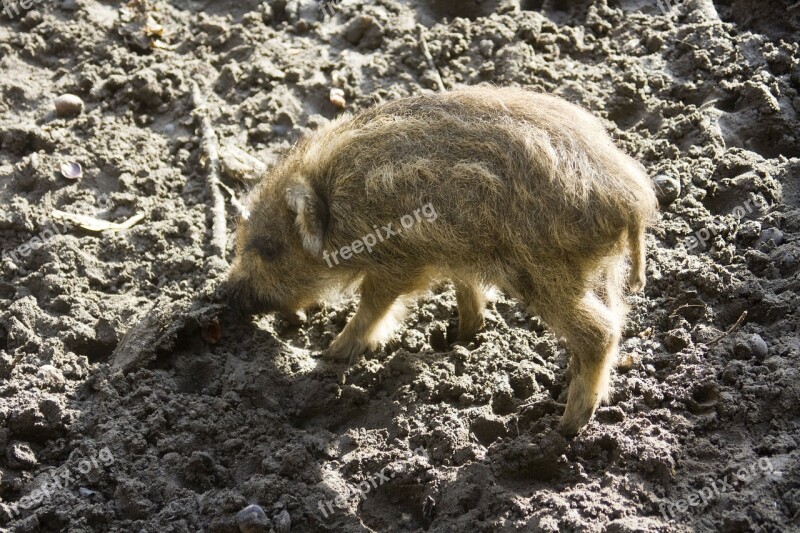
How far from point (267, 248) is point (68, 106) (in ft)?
6.95

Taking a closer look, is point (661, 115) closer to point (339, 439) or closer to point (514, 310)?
point (514, 310)

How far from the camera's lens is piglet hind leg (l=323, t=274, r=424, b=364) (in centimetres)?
445

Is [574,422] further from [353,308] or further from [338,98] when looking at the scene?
[338,98]

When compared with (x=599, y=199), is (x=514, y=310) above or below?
below

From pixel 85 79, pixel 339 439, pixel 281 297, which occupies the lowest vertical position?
pixel 339 439

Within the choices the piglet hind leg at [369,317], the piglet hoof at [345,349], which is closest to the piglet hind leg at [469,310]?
the piglet hind leg at [369,317]

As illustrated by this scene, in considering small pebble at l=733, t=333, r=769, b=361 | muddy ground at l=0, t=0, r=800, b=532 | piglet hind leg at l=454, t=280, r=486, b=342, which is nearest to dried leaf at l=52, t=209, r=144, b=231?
muddy ground at l=0, t=0, r=800, b=532

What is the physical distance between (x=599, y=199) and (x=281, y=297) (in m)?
1.93

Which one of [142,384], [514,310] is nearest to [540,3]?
[514,310]

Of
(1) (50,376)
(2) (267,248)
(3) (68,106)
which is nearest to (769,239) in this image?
(2) (267,248)

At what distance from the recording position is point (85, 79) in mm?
6000

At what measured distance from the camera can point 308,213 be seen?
4344mm

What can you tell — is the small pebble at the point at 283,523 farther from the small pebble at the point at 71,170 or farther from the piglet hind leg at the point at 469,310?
the small pebble at the point at 71,170

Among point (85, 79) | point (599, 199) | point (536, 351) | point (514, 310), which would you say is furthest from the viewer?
point (85, 79)
